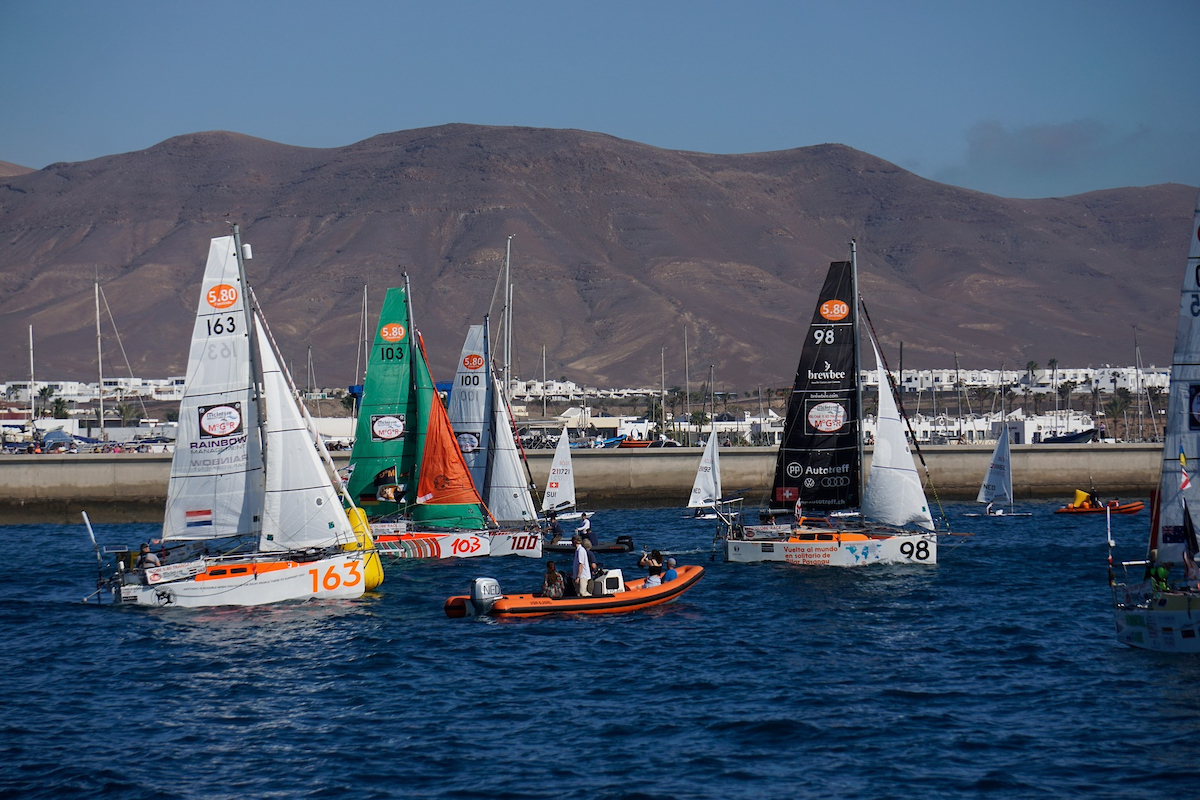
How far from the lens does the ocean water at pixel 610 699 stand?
18.8 meters

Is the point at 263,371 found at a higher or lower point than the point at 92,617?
higher

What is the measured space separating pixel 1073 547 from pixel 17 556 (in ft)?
135

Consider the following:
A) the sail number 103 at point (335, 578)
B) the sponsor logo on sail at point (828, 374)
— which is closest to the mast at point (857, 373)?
the sponsor logo on sail at point (828, 374)

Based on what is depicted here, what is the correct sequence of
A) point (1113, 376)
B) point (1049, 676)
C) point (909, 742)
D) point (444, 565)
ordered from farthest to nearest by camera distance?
point (1113, 376), point (444, 565), point (1049, 676), point (909, 742)

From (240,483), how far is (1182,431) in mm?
22821

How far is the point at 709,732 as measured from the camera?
835 inches

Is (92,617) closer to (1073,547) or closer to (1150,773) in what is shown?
(1150,773)

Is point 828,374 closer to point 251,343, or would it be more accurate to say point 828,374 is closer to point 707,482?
point 707,482

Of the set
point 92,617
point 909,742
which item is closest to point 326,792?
point 909,742

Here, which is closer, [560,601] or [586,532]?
[560,601]

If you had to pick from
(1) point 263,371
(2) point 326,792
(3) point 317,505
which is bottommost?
(2) point 326,792

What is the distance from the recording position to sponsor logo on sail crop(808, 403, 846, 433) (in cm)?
4041

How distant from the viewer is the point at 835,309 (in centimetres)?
3988

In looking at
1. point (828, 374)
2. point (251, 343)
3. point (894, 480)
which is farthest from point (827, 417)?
point (251, 343)
